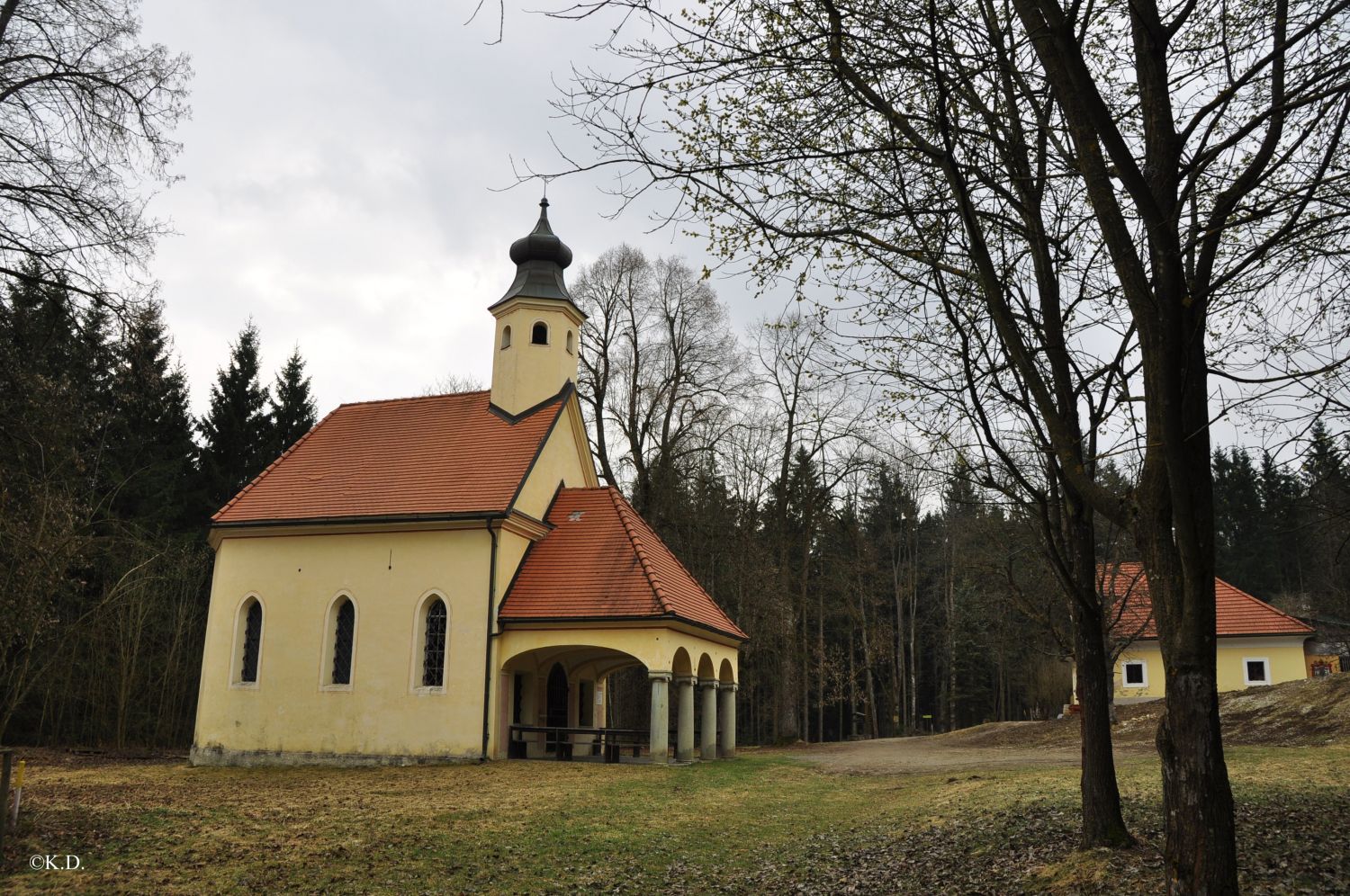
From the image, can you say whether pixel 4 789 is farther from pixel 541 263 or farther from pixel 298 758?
pixel 541 263

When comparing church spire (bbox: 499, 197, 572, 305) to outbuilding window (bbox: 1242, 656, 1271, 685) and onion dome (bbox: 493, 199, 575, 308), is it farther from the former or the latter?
outbuilding window (bbox: 1242, 656, 1271, 685)

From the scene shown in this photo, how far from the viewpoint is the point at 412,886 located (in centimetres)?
856

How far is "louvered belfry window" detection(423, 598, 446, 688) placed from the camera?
2119 centimetres

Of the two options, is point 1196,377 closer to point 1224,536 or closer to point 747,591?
Result: point 747,591

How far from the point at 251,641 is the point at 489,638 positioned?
626 centimetres

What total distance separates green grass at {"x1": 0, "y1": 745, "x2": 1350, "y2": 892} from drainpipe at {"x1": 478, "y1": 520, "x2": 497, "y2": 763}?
361 centimetres

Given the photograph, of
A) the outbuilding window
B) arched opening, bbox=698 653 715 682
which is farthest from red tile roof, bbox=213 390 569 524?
the outbuilding window

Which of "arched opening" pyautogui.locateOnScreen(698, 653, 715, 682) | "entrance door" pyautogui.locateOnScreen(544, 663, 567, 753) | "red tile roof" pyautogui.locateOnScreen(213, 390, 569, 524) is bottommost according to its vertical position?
"entrance door" pyautogui.locateOnScreen(544, 663, 567, 753)

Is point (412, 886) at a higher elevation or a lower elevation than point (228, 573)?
lower

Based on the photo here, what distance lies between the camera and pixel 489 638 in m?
20.7

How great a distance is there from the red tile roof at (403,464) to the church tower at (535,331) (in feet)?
1.66

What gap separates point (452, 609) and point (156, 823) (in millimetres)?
9925

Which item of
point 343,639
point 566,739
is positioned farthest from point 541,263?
point 566,739

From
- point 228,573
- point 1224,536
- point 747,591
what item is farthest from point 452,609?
point 1224,536
